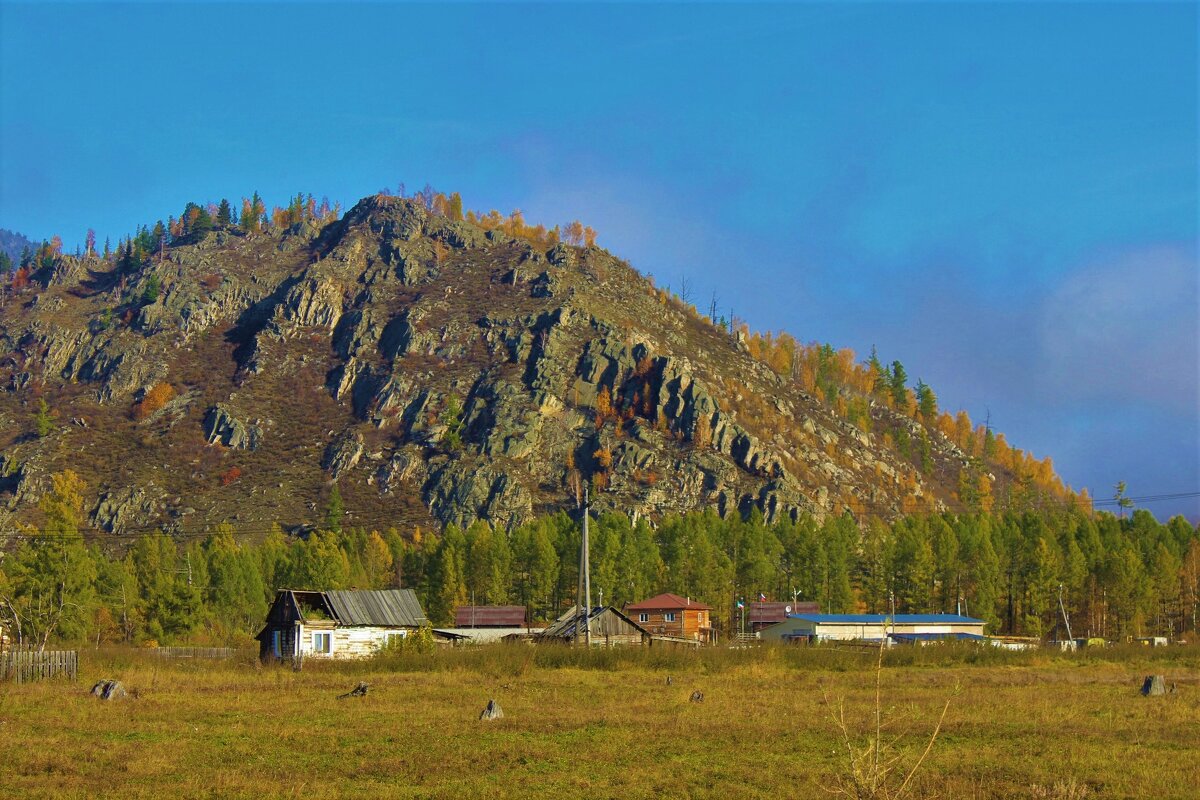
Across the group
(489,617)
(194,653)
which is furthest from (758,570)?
(194,653)

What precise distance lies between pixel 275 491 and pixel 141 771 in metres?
165

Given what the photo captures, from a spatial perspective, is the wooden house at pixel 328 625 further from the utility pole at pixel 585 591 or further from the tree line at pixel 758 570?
the tree line at pixel 758 570

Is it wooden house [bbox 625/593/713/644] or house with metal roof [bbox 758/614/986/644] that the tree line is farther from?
house with metal roof [bbox 758/614/986/644]

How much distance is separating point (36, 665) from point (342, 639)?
28.0 m

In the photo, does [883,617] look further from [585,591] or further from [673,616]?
[585,591]

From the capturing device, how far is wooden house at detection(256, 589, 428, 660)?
232ft

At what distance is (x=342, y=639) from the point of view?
72375 millimetres

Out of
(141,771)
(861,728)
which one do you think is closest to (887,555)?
(861,728)

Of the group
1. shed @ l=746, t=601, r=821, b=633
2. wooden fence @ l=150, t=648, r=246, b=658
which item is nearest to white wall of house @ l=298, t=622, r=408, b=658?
wooden fence @ l=150, t=648, r=246, b=658

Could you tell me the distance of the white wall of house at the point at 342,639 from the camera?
2776 inches

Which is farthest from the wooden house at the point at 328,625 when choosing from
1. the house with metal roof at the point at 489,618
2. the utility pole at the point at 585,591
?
the house with metal roof at the point at 489,618

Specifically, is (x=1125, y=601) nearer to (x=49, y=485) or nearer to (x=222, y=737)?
(x=222, y=737)

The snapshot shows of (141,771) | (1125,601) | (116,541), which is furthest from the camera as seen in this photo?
(116,541)

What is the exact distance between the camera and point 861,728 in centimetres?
2948
